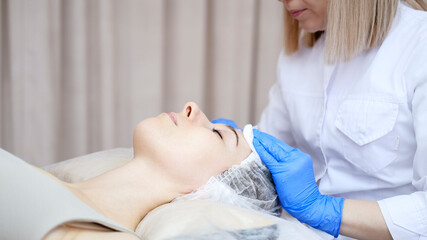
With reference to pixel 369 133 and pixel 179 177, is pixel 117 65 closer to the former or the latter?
pixel 179 177

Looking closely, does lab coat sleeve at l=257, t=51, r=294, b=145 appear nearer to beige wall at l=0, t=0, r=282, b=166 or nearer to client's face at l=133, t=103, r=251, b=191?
client's face at l=133, t=103, r=251, b=191

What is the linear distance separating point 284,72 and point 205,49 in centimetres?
85

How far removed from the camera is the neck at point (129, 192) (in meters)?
0.93

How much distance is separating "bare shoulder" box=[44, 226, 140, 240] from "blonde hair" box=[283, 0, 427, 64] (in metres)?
0.84

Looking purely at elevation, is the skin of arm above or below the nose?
below

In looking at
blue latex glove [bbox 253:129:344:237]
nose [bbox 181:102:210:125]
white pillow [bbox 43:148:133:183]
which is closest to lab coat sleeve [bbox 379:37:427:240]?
blue latex glove [bbox 253:129:344:237]

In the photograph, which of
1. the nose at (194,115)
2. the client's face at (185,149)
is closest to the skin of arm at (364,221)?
the client's face at (185,149)

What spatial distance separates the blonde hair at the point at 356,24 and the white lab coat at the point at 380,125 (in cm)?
4

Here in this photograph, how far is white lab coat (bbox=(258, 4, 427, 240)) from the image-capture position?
103 centimetres

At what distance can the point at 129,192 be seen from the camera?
0.98m

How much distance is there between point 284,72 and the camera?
153 cm

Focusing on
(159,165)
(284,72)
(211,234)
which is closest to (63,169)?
(159,165)

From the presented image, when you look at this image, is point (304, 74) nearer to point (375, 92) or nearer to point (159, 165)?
point (375, 92)

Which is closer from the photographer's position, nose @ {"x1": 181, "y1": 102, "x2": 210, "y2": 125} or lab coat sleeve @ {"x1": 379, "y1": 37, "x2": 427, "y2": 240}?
lab coat sleeve @ {"x1": 379, "y1": 37, "x2": 427, "y2": 240}
